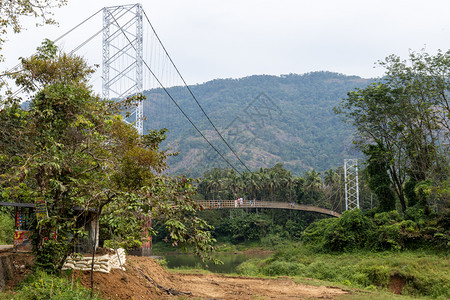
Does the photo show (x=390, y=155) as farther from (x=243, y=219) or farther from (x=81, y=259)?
(x=243, y=219)

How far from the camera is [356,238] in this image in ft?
54.6

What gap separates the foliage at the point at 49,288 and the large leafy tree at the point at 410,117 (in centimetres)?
1392

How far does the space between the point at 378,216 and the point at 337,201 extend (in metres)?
28.4

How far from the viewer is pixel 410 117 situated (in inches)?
A: 661

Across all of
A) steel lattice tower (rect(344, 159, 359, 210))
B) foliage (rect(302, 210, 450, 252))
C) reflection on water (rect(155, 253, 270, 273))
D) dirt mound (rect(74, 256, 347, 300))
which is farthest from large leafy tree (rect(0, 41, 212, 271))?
steel lattice tower (rect(344, 159, 359, 210))

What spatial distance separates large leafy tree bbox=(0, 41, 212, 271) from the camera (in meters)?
5.84

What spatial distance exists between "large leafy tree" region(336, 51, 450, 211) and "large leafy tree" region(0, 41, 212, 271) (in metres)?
12.9

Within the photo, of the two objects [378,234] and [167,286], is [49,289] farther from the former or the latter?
[378,234]

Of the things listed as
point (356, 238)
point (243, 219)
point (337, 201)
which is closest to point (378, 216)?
point (356, 238)

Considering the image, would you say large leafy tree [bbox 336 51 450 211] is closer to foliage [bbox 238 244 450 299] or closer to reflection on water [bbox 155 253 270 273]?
foliage [bbox 238 244 450 299]

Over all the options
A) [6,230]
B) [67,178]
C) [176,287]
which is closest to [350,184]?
[6,230]

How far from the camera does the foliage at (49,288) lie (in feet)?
18.6

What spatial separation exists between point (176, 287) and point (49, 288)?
3398mm

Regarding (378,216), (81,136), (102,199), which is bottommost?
(378,216)
